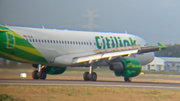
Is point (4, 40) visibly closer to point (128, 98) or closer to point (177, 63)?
point (128, 98)

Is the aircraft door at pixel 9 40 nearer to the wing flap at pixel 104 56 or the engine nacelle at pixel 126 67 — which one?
the wing flap at pixel 104 56

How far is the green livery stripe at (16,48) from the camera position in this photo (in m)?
27.7

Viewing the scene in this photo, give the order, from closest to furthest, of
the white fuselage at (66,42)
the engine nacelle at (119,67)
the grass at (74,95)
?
the grass at (74,95) < the white fuselage at (66,42) < the engine nacelle at (119,67)

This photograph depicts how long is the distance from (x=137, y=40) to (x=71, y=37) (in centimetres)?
944

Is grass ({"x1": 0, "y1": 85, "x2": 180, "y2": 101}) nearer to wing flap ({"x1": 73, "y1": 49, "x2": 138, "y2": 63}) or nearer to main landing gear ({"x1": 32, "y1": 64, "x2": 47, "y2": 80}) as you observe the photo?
wing flap ({"x1": 73, "y1": 49, "x2": 138, "y2": 63})

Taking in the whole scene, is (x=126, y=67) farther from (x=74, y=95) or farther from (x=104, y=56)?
(x=74, y=95)

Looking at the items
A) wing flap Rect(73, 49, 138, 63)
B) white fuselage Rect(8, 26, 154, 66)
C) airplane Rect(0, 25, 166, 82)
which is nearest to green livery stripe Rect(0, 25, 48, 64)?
airplane Rect(0, 25, 166, 82)

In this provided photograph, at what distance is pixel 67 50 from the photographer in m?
33.1

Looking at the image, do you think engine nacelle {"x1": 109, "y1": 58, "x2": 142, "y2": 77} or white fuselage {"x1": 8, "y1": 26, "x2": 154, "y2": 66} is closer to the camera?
white fuselage {"x1": 8, "y1": 26, "x2": 154, "y2": 66}

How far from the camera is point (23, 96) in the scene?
16.4 metres

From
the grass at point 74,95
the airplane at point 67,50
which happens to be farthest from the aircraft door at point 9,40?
the grass at point 74,95

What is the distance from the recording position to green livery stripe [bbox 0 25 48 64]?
27.7m

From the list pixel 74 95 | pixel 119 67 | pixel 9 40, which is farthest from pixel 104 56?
pixel 74 95

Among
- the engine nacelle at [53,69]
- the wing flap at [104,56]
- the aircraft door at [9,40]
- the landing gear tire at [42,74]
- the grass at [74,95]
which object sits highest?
the aircraft door at [9,40]
